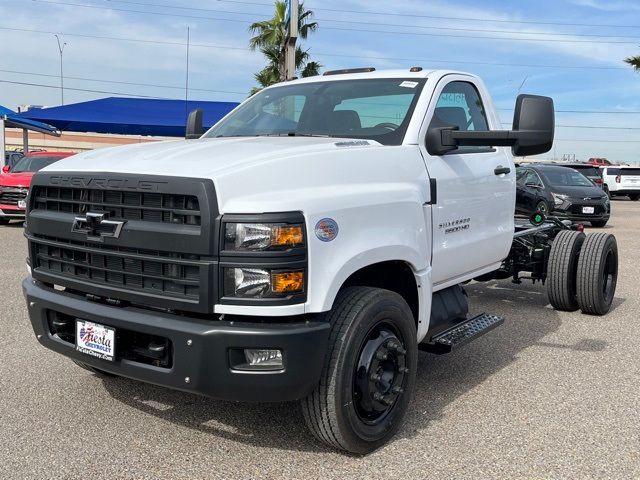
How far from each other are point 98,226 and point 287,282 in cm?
98

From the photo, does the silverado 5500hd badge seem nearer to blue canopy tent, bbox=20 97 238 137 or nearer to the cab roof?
the cab roof

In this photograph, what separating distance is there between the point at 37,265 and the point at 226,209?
4.56 feet

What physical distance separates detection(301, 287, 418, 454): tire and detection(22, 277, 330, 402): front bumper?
12 cm

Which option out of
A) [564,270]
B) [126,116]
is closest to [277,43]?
[126,116]

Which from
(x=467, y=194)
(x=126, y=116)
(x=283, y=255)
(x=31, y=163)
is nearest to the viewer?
(x=283, y=255)

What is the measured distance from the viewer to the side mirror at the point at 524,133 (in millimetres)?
3596

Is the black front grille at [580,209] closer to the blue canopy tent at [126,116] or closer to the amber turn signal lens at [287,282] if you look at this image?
the blue canopy tent at [126,116]

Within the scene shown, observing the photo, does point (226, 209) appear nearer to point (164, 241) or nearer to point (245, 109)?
point (164, 241)

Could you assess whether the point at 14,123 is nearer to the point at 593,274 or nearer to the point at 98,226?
the point at 593,274

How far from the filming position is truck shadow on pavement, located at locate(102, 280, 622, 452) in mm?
3516

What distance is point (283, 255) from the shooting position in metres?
2.72

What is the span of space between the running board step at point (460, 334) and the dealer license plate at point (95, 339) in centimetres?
191

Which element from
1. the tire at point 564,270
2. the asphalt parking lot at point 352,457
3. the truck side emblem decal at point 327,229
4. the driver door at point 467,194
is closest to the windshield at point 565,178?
the tire at point 564,270

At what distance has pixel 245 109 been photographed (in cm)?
481
